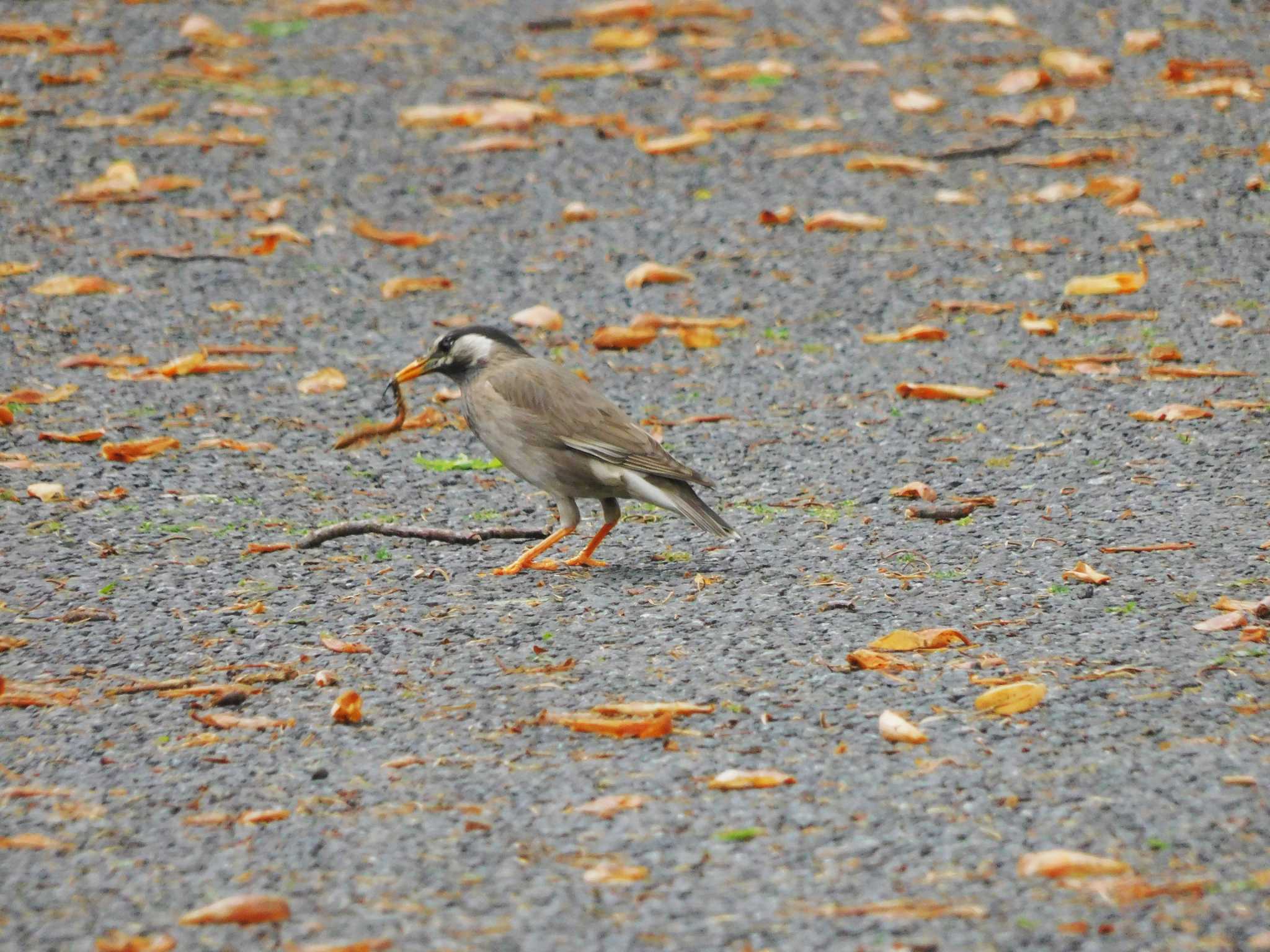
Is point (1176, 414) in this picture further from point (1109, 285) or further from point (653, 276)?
point (653, 276)

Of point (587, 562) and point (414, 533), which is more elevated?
point (414, 533)

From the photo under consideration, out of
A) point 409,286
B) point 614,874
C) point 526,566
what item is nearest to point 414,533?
point 526,566

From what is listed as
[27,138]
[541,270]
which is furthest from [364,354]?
[27,138]

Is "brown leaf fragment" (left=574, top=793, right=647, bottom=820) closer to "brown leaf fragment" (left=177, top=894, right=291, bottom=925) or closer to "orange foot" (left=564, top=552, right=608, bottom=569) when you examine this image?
"brown leaf fragment" (left=177, top=894, right=291, bottom=925)

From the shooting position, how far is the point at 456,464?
7203mm

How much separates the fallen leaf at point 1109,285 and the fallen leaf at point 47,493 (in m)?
5.25

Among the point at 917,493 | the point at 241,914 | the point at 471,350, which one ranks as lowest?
the point at 917,493

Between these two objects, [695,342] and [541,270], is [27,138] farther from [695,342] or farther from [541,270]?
[695,342]

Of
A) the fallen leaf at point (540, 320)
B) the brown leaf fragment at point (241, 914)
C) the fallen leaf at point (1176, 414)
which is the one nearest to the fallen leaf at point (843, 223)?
the fallen leaf at point (540, 320)

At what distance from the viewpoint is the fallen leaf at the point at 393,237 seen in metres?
9.48

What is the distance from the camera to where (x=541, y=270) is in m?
9.23

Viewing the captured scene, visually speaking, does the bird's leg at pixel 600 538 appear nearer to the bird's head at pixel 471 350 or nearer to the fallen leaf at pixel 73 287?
the bird's head at pixel 471 350

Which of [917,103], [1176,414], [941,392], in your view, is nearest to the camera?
[1176,414]

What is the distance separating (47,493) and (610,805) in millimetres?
3460
